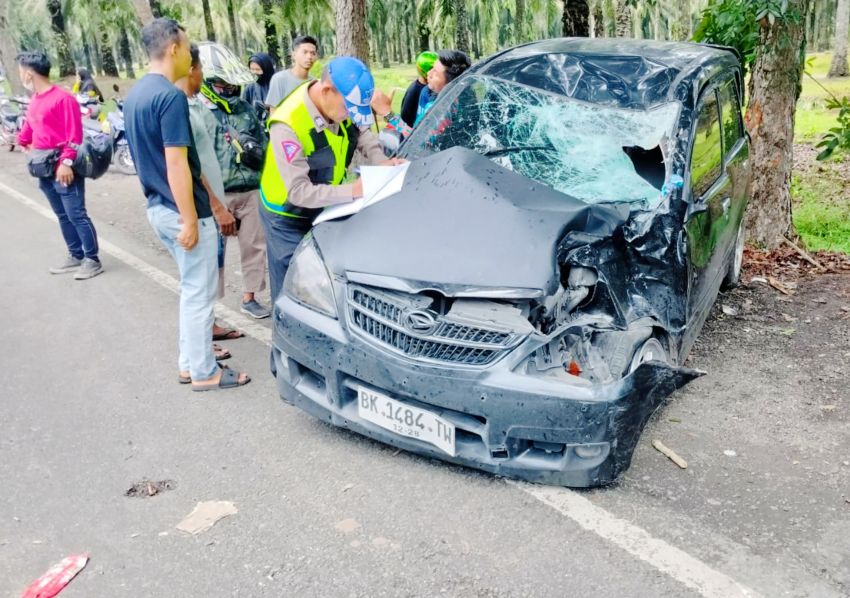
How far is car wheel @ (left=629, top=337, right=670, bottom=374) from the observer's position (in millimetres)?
3254

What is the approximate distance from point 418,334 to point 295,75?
17.0 ft

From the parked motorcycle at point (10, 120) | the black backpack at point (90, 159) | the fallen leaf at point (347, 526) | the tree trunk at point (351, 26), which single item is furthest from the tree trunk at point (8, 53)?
the fallen leaf at point (347, 526)

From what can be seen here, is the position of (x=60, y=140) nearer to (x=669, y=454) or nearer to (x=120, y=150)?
(x=669, y=454)

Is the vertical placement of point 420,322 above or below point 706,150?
below

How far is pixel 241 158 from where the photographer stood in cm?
535

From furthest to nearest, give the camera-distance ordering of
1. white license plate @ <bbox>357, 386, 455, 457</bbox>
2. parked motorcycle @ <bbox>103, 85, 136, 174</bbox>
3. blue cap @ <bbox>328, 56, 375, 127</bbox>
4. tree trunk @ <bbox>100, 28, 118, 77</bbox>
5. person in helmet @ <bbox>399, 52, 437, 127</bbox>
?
tree trunk @ <bbox>100, 28, 118, 77</bbox> < parked motorcycle @ <bbox>103, 85, 136, 174</bbox> < person in helmet @ <bbox>399, 52, 437, 127</bbox> < blue cap @ <bbox>328, 56, 375, 127</bbox> < white license plate @ <bbox>357, 386, 455, 457</bbox>

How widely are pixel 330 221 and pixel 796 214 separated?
21.3 ft

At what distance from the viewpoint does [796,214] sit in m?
8.34

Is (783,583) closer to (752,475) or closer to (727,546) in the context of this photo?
(727,546)

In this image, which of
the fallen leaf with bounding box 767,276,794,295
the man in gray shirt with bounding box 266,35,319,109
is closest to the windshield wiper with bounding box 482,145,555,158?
the fallen leaf with bounding box 767,276,794,295

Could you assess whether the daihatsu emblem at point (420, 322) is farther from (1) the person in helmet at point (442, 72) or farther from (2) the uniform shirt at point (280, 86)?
(2) the uniform shirt at point (280, 86)

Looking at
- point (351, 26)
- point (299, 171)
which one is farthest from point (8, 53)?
point (299, 171)

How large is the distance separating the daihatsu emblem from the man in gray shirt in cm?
479

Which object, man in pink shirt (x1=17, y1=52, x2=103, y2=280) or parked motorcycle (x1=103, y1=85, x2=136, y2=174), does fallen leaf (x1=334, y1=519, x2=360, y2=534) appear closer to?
man in pink shirt (x1=17, y1=52, x2=103, y2=280)
